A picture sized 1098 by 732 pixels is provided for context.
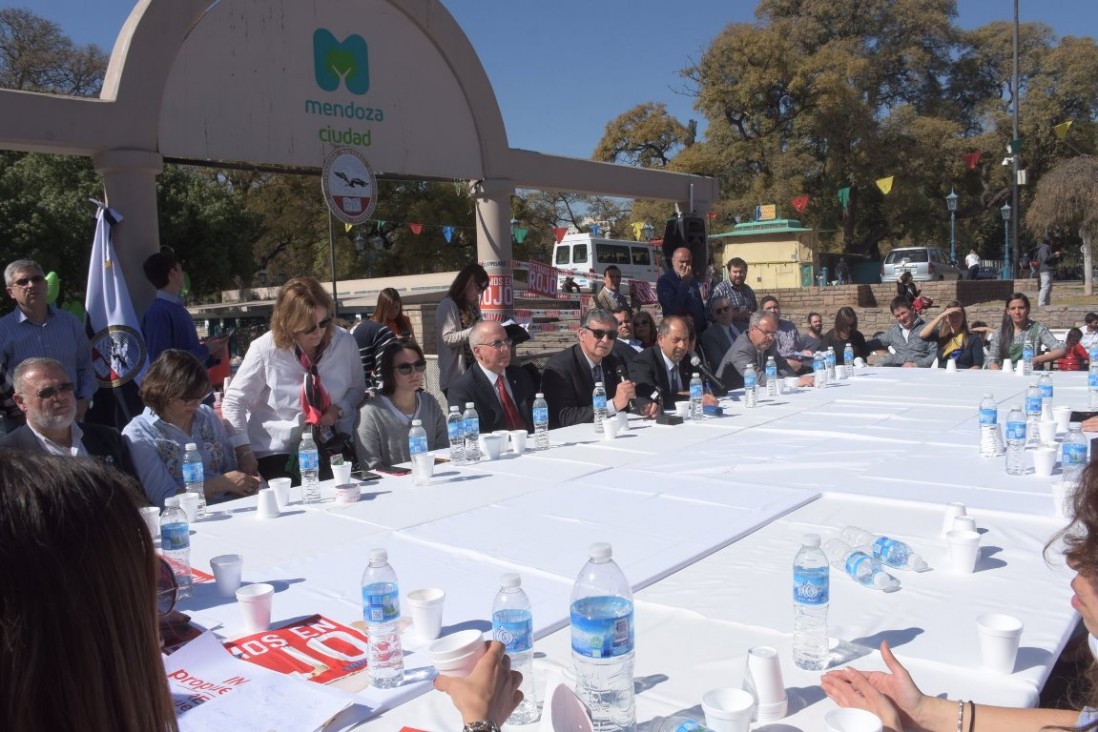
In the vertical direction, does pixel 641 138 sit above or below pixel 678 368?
above

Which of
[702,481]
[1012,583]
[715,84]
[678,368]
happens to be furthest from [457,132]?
[715,84]

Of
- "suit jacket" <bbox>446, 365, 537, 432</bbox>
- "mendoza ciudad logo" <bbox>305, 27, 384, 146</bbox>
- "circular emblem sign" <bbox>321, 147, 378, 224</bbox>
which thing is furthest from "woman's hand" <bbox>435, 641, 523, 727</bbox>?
"mendoza ciudad logo" <bbox>305, 27, 384, 146</bbox>

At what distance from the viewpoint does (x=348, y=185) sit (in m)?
6.71

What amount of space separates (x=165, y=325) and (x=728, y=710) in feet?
14.9

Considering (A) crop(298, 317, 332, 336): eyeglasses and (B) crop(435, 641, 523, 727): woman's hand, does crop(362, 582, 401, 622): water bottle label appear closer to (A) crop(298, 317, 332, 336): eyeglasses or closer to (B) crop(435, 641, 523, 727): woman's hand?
(B) crop(435, 641, 523, 727): woman's hand

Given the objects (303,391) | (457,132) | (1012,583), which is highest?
(457,132)

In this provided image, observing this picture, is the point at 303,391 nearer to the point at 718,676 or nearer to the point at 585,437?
the point at 585,437

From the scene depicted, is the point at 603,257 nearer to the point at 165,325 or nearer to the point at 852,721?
the point at 165,325

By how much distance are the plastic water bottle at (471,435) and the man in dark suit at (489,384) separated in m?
0.76

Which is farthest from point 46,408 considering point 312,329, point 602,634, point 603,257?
point 603,257

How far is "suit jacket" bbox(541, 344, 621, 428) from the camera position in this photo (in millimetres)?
5238

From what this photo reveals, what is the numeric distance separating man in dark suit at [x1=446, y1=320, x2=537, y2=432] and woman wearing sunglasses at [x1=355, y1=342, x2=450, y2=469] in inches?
22.6

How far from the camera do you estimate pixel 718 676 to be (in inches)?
68.0

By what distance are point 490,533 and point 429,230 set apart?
79.5ft
